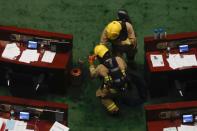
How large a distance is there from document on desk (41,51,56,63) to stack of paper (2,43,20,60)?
43 centimetres

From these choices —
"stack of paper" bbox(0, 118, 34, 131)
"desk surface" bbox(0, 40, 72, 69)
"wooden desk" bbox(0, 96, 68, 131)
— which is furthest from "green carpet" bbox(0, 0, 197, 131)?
"stack of paper" bbox(0, 118, 34, 131)

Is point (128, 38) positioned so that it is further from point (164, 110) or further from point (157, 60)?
point (164, 110)

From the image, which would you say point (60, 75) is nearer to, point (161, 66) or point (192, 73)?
point (161, 66)

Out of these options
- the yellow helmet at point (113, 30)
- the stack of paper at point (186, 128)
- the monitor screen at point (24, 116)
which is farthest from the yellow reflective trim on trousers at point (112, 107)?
the monitor screen at point (24, 116)

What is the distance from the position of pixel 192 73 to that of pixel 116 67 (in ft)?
4.27

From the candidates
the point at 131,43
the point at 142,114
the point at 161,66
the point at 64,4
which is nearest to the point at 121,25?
the point at 131,43

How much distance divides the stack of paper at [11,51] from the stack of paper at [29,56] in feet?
0.36

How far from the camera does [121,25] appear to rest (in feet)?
25.9

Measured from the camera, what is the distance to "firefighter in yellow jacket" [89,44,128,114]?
7438mm

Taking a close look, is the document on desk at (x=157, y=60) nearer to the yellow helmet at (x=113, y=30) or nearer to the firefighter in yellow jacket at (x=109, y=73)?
the firefighter in yellow jacket at (x=109, y=73)

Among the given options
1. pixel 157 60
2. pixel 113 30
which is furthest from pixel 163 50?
pixel 113 30

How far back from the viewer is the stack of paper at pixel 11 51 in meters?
7.98

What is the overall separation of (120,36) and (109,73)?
2.71 ft

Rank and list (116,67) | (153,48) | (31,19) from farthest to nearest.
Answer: (31,19) < (153,48) < (116,67)
